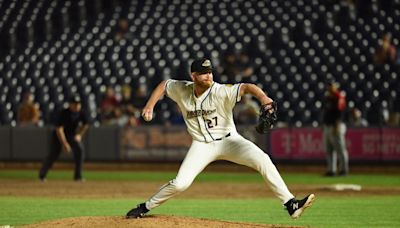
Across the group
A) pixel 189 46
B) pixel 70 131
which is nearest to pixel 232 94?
pixel 70 131

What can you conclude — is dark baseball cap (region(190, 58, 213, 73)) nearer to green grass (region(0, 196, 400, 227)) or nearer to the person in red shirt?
green grass (region(0, 196, 400, 227))

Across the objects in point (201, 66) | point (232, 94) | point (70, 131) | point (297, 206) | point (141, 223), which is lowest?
point (141, 223)

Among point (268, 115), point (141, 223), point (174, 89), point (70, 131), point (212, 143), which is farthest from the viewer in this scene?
point (70, 131)

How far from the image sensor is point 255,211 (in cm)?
1149

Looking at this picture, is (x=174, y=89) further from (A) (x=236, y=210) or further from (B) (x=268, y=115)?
(A) (x=236, y=210)

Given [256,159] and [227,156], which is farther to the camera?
[227,156]

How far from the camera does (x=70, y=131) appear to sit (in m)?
17.1

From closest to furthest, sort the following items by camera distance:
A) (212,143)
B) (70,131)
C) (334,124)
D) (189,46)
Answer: (212,143)
(70,131)
(334,124)
(189,46)

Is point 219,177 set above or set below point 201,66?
below

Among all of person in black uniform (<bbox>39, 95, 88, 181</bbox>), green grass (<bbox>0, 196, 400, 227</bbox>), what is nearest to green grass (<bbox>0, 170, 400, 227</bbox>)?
green grass (<bbox>0, 196, 400, 227</bbox>)

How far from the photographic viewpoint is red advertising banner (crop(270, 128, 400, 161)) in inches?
819

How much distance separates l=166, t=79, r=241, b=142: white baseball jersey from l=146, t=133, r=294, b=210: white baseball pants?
0.34ft

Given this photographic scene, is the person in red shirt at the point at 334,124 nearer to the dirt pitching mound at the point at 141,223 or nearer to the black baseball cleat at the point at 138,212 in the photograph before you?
the dirt pitching mound at the point at 141,223

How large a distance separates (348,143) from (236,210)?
395 inches
